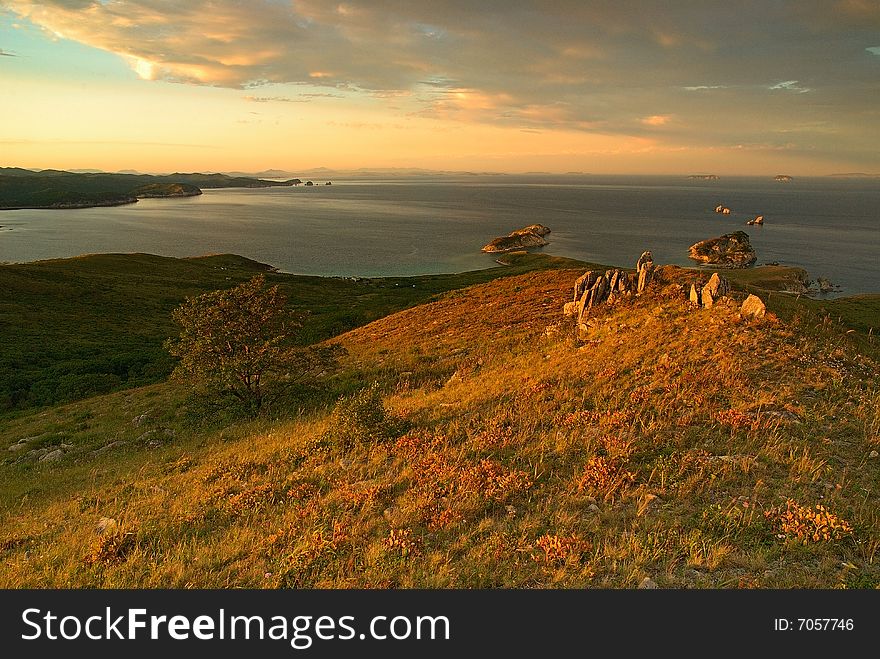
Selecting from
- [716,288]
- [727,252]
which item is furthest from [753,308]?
[727,252]

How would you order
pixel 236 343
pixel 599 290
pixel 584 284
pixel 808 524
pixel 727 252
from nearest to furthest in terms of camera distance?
pixel 808 524 < pixel 236 343 < pixel 599 290 < pixel 584 284 < pixel 727 252

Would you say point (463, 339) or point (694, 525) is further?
point (463, 339)

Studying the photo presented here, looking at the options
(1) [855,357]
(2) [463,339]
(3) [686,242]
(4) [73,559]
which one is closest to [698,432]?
(1) [855,357]

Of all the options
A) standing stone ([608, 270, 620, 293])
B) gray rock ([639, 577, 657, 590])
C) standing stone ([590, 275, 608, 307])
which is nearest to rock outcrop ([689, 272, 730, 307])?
standing stone ([608, 270, 620, 293])

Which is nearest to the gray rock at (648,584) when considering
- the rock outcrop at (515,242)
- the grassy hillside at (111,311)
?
the grassy hillside at (111,311)

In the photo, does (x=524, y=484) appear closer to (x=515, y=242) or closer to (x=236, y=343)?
(x=236, y=343)

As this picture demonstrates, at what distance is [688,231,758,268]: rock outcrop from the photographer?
144500mm

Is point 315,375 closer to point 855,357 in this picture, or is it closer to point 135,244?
point 855,357

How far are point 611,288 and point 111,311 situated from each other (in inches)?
2597

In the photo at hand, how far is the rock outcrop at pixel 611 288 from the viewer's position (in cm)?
2661

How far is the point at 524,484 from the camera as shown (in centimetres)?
934

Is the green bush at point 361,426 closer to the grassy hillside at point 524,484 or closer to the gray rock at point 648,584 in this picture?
the grassy hillside at point 524,484

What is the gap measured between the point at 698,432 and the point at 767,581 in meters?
5.10

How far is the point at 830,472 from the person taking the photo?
9148mm
